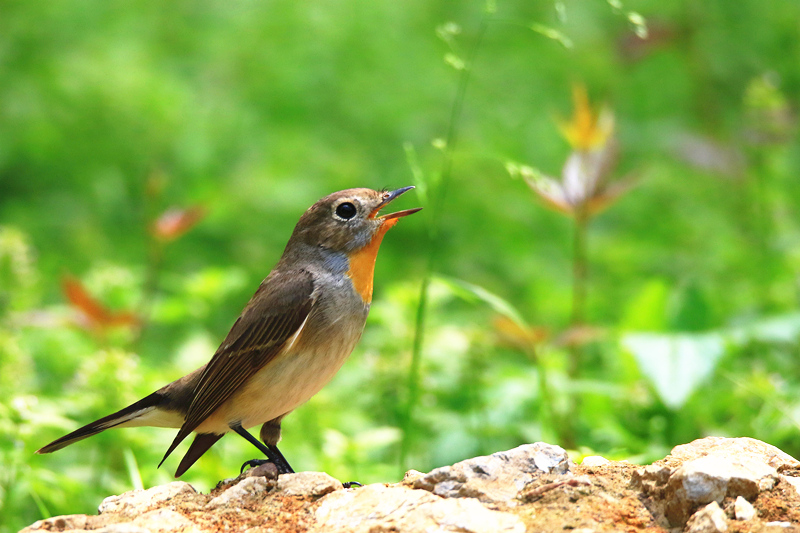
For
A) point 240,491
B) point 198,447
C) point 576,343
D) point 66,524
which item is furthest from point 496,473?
point 576,343

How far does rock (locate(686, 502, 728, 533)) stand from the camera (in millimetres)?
2438

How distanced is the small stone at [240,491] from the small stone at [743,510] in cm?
160

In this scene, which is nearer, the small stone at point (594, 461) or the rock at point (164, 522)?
the rock at point (164, 522)

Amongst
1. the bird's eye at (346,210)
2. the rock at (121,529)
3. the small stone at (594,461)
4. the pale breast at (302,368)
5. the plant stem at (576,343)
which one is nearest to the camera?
the rock at (121,529)

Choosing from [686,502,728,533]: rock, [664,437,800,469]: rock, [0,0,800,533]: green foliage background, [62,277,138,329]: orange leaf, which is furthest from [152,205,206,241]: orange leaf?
[686,502,728,533]: rock

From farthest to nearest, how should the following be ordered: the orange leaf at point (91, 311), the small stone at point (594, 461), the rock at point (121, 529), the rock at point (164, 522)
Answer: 1. the orange leaf at point (91, 311)
2. the small stone at point (594, 461)
3. the rock at point (164, 522)
4. the rock at point (121, 529)

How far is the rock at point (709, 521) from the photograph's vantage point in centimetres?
244

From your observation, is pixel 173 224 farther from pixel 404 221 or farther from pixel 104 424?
pixel 404 221

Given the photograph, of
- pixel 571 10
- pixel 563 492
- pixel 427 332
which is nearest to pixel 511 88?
pixel 571 10

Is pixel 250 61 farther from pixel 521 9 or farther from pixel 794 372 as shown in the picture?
pixel 794 372

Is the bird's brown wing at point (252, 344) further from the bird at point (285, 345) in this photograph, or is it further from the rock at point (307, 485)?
the rock at point (307, 485)

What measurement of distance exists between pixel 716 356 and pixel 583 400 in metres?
Result: 1.02

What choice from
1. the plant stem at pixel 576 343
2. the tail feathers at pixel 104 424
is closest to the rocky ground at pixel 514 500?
the tail feathers at pixel 104 424

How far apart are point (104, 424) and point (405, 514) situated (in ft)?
6.17
